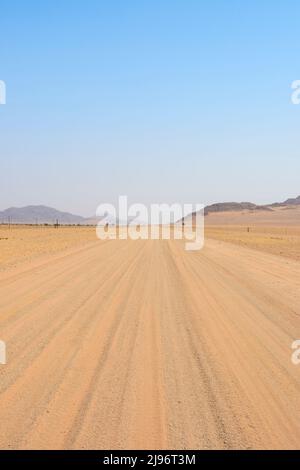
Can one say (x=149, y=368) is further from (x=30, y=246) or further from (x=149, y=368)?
(x=30, y=246)

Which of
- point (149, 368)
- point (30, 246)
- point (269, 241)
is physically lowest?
point (149, 368)

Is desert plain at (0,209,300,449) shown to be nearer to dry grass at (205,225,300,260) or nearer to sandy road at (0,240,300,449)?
sandy road at (0,240,300,449)

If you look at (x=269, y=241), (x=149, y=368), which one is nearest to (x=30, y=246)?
(x=269, y=241)

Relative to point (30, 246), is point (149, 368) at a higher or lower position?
lower

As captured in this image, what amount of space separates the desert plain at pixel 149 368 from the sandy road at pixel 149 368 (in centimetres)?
1

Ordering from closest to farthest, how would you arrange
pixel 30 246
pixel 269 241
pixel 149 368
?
pixel 149 368 → pixel 30 246 → pixel 269 241

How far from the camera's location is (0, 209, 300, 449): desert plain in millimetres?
4113

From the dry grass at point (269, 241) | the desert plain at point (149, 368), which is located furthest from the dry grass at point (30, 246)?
the dry grass at point (269, 241)

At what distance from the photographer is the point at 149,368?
5773 millimetres

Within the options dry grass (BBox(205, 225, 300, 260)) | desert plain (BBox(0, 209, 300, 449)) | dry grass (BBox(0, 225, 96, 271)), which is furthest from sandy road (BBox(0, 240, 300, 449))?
dry grass (BBox(205, 225, 300, 260))

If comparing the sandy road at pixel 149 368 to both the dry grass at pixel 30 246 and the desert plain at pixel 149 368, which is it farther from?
the dry grass at pixel 30 246

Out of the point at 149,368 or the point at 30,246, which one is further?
the point at 30,246

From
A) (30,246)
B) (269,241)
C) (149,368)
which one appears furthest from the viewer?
(269,241)

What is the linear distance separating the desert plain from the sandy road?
15mm
